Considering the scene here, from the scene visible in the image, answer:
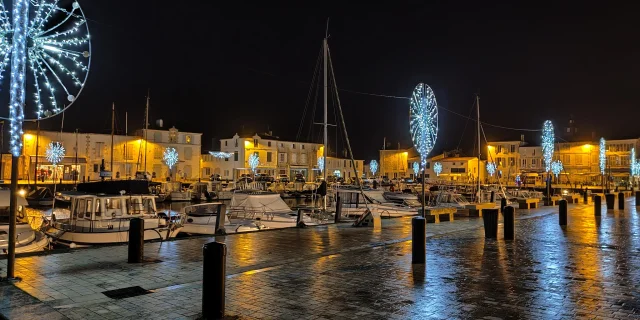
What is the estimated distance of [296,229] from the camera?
19.1 m

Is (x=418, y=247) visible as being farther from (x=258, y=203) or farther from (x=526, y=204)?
(x=526, y=204)

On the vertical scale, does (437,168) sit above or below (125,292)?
above

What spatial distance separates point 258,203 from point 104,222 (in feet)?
35.4

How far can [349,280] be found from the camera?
9.76 metres

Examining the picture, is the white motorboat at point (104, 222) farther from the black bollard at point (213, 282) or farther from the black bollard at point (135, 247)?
the black bollard at point (213, 282)

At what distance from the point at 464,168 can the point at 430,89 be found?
302 ft

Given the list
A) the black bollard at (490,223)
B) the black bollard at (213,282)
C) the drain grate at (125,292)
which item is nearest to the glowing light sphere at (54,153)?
the black bollard at (490,223)

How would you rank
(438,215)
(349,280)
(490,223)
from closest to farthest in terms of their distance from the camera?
(349,280) < (490,223) < (438,215)

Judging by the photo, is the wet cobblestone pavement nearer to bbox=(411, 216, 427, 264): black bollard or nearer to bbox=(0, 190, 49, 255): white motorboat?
bbox=(411, 216, 427, 264): black bollard

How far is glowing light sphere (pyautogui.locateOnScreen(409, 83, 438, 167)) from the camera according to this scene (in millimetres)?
17922

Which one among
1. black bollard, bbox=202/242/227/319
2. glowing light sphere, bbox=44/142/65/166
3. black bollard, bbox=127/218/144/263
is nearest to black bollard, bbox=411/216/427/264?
black bollard, bbox=202/242/227/319

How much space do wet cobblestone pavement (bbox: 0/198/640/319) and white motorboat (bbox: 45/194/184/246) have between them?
799 centimetres

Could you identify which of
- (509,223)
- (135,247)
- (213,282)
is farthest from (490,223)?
(213,282)

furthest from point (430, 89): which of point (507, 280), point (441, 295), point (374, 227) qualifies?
point (441, 295)
